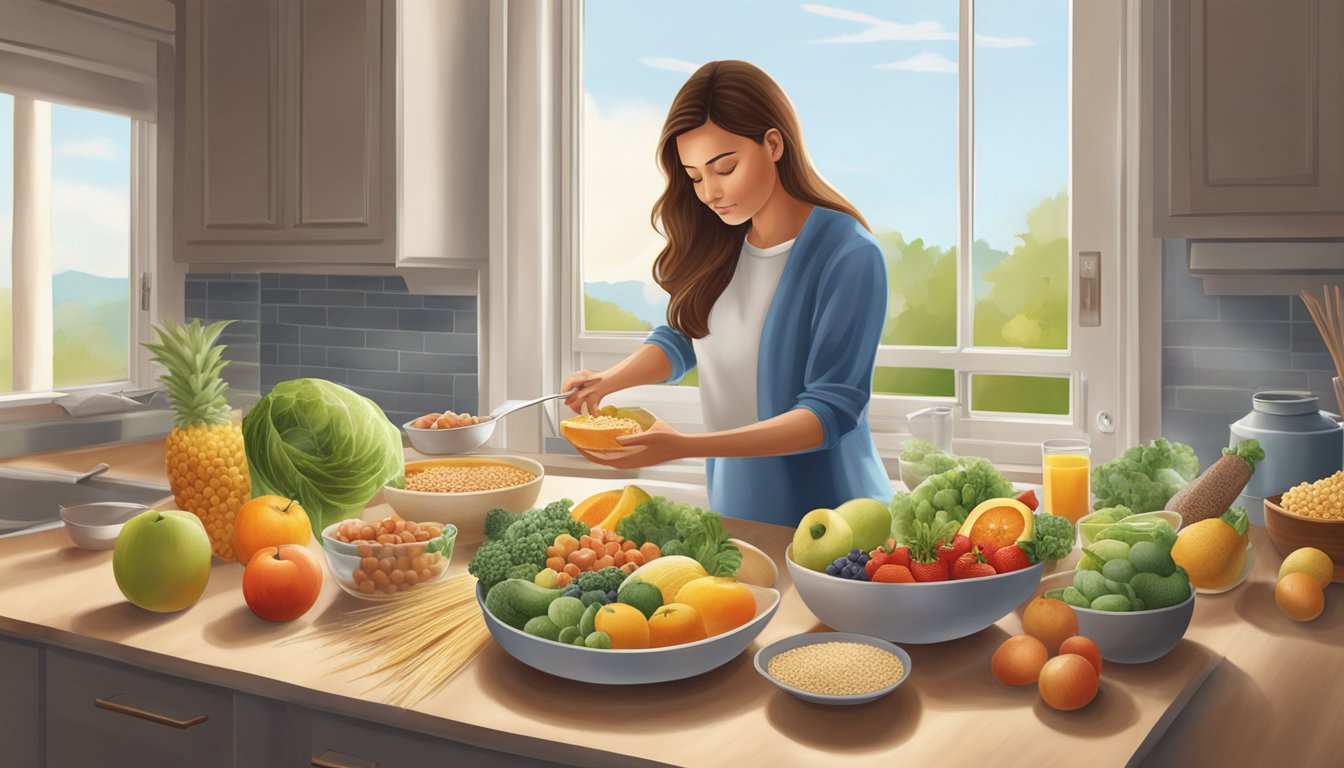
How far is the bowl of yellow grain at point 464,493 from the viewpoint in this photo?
5.95 ft

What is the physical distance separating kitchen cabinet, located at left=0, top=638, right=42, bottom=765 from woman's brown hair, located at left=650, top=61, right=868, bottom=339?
51.6 inches

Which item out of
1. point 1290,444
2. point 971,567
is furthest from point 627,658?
point 1290,444

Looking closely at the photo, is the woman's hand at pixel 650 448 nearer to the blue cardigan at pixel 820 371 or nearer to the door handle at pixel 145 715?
Answer: the blue cardigan at pixel 820 371

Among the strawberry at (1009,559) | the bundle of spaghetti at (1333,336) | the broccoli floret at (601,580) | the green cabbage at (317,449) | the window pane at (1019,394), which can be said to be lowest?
the broccoli floret at (601,580)

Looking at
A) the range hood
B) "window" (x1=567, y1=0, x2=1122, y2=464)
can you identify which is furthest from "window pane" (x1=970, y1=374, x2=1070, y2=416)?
the range hood

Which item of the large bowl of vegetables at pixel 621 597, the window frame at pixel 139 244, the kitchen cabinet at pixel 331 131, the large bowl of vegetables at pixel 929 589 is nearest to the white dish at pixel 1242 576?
the large bowl of vegetables at pixel 929 589

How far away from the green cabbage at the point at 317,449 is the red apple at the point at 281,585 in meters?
0.35

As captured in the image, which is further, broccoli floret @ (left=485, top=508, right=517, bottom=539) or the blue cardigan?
the blue cardigan

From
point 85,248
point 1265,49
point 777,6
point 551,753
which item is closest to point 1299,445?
point 1265,49

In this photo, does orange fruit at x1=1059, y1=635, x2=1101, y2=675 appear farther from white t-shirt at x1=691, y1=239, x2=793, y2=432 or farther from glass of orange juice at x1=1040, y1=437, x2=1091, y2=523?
white t-shirt at x1=691, y1=239, x2=793, y2=432

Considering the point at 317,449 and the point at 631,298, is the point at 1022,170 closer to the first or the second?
the point at 631,298

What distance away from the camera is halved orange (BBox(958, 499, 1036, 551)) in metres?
1.41

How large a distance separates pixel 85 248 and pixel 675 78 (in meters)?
2.03

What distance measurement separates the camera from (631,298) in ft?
11.0
